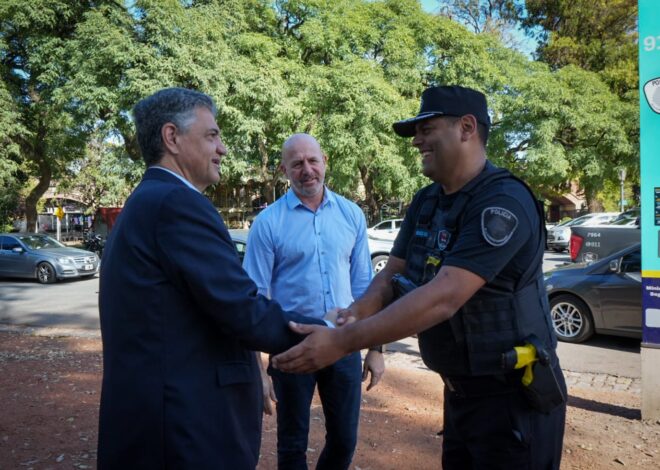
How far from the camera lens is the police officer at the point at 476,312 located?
200 cm

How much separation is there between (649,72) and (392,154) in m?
19.3

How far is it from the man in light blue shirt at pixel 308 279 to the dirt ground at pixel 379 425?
750 mm

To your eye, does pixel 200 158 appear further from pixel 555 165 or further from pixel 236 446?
pixel 555 165

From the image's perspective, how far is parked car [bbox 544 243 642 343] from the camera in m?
7.29

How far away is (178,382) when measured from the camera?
1.79 meters

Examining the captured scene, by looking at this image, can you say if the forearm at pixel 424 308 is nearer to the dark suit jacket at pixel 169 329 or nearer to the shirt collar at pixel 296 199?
the dark suit jacket at pixel 169 329

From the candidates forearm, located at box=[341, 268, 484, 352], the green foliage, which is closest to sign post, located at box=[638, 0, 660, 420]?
forearm, located at box=[341, 268, 484, 352]

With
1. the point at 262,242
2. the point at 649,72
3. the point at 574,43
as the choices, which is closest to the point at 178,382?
the point at 262,242

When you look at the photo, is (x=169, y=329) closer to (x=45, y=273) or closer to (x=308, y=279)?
(x=308, y=279)

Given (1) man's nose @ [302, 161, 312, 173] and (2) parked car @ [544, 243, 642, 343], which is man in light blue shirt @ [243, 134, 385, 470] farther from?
(2) parked car @ [544, 243, 642, 343]

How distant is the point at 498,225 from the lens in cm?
198

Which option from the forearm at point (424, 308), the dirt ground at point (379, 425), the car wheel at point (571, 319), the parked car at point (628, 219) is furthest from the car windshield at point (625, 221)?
the forearm at point (424, 308)

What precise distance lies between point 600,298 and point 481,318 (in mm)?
6253

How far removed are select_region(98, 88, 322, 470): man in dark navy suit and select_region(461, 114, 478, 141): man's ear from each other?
107cm
